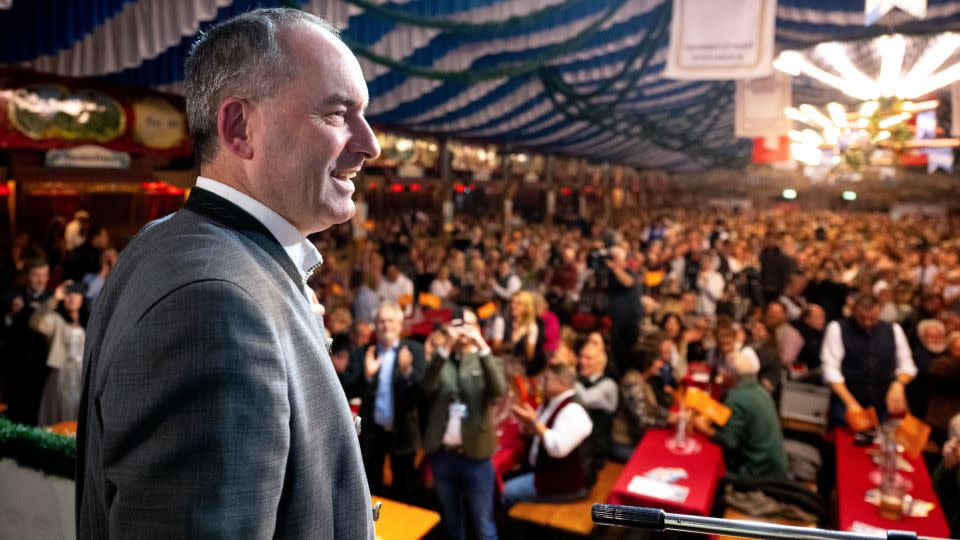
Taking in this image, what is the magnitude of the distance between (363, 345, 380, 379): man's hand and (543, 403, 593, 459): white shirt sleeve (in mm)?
1119

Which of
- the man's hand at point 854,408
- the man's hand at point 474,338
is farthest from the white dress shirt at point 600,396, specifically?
the man's hand at point 854,408

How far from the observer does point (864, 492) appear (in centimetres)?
351

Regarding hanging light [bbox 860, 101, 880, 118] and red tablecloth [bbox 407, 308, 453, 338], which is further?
red tablecloth [bbox 407, 308, 453, 338]

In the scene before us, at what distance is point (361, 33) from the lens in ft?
18.9

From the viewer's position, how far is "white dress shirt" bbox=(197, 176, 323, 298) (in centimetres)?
90

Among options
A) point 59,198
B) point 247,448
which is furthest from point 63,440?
point 59,198

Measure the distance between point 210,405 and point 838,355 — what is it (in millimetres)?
5120

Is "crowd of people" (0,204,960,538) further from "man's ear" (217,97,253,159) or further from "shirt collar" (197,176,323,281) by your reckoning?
"man's ear" (217,97,253,159)

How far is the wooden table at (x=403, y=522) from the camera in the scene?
2750 mm

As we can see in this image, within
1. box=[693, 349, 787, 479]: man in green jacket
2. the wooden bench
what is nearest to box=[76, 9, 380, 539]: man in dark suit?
the wooden bench

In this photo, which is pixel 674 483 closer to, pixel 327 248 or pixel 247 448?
pixel 247 448

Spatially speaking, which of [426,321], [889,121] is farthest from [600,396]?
[889,121]

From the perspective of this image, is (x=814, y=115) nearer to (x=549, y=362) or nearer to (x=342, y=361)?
(x=549, y=362)

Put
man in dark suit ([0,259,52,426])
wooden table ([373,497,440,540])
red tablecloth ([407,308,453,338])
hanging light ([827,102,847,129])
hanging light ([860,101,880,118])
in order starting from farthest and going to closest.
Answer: hanging light ([827,102,847,129]), red tablecloth ([407,308,453,338]), hanging light ([860,101,880,118]), man in dark suit ([0,259,52,426]), wooden table ([373,497,440,540])
